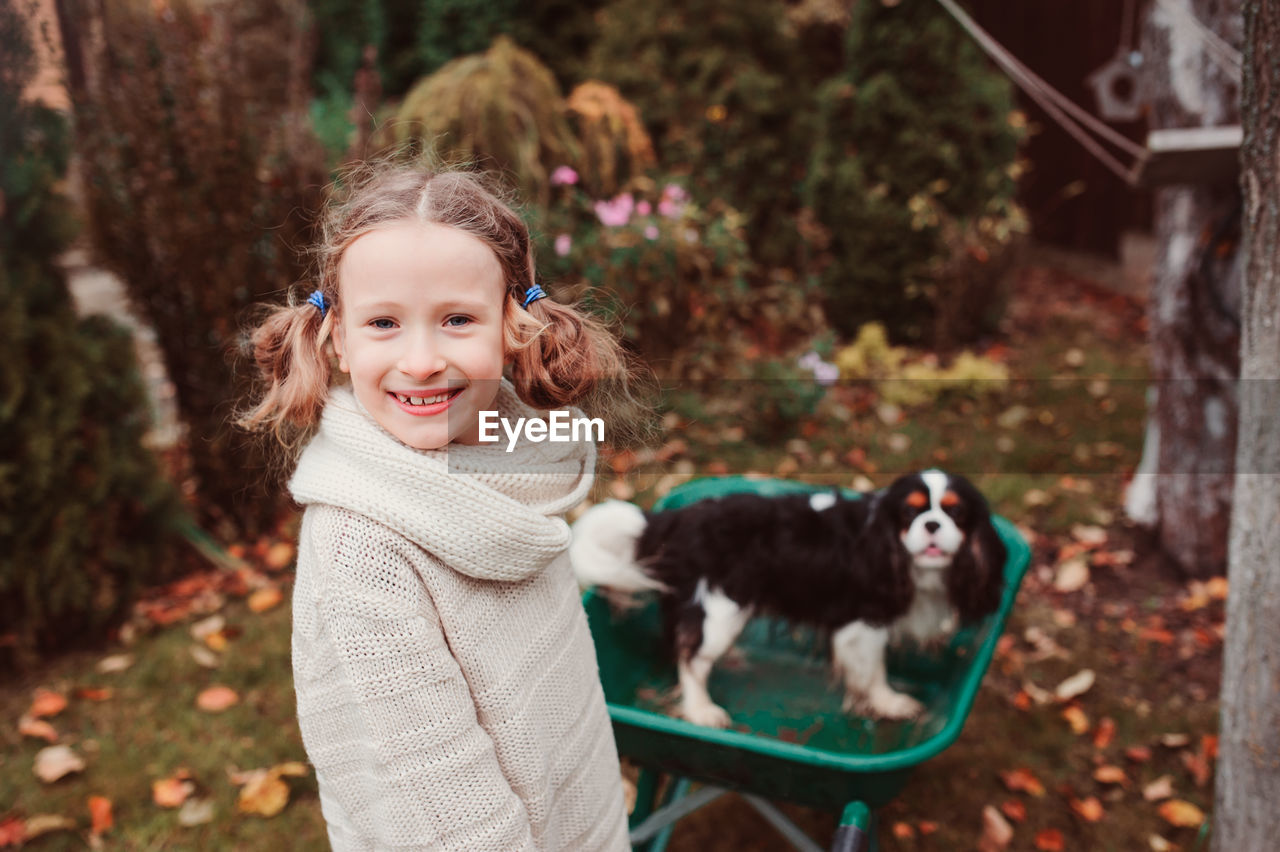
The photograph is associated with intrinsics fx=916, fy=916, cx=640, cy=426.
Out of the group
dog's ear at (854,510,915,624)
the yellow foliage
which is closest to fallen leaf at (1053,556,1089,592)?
the yellow foliage

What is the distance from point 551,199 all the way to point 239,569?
101 inches

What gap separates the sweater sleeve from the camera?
3.77 feet

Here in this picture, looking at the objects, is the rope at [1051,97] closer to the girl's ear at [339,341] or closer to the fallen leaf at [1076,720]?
the girl's ear at [339,341]

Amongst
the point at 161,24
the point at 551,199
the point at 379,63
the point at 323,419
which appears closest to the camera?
the point at 323,419

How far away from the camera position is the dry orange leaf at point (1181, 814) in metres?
2.41

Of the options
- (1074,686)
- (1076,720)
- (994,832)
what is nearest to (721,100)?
(1074,686)

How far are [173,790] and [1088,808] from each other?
2542 mm

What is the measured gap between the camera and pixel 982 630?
208 cm

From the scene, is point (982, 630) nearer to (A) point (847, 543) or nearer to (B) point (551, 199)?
(A) point (847, 543)

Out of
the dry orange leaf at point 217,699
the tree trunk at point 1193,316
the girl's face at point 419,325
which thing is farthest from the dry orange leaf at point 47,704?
the tree trunk at point 1193,316

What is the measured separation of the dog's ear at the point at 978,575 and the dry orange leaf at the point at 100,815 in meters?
2.30

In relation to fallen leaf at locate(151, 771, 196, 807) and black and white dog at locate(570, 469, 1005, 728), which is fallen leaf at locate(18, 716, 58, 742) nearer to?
fallen leaf at locate(151, 771, 196, 807)

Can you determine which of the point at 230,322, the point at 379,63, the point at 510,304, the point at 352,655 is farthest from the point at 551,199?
the point at 352,655

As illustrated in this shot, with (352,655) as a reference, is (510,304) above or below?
above
